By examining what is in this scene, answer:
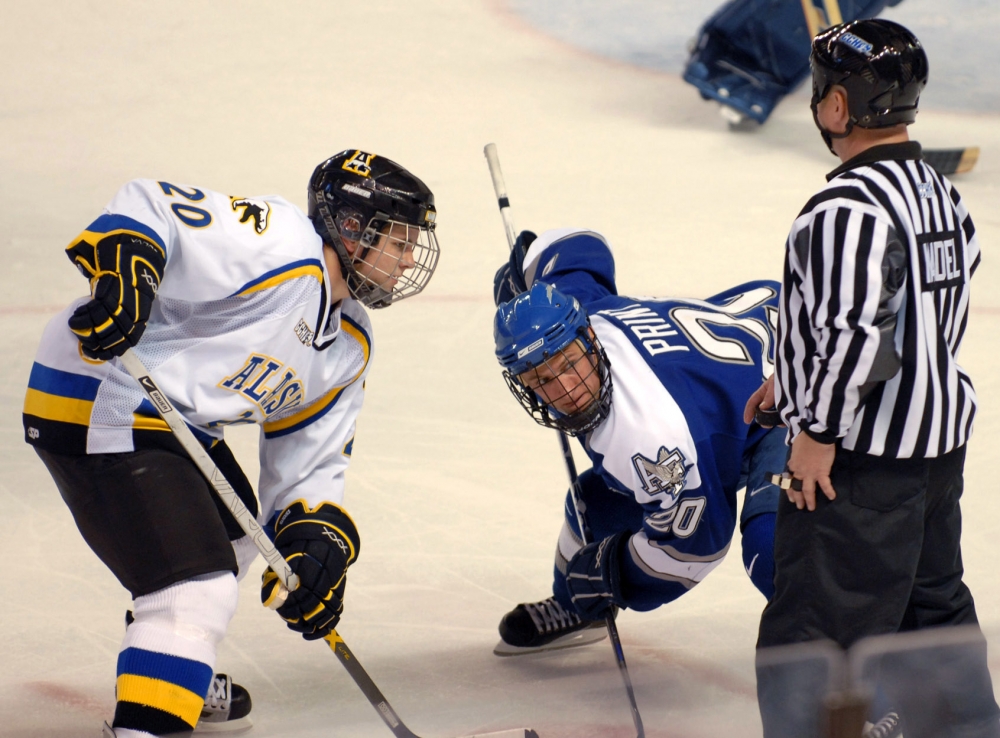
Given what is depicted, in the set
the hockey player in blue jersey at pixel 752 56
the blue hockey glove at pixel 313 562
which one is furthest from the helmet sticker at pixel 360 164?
the hockey player in blue jersey at pixel 752 56

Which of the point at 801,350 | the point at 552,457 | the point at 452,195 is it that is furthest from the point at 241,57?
the point at 801,350

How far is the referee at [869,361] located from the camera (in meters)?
1.65

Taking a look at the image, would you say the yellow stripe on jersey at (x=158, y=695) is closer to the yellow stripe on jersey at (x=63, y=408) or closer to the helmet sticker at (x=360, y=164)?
the yellow stripe on jersey at (x=63, y=408)

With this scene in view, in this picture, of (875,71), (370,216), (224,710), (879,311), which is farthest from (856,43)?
(224,710)

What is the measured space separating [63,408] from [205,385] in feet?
0.80

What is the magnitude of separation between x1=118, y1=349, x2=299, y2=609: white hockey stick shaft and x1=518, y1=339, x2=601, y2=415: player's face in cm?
56

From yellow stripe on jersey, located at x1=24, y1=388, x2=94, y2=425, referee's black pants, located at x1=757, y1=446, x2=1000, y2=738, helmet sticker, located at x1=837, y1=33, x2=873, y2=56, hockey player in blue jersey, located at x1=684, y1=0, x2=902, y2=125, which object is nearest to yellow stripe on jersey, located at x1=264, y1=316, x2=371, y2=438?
yellow stripe on jersey, located at x1=24, y1=388, x2=94, y2=425

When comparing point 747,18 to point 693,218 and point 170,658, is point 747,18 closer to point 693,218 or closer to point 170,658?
point 693,218

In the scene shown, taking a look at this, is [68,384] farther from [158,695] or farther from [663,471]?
[663,471]

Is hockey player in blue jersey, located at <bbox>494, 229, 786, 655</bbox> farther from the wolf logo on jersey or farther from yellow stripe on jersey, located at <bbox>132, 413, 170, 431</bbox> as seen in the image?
yellow stripe on jersey, located at <bbox>132, 413, 170, 431</bbox>

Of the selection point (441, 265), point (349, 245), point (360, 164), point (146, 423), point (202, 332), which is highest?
point (360, 164)

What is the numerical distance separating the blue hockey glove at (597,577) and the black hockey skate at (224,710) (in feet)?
2.45

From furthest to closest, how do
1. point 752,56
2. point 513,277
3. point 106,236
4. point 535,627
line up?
point 752,56 < point 513,277 < point 535,627 < point 106,236

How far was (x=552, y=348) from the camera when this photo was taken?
82.7 inches
